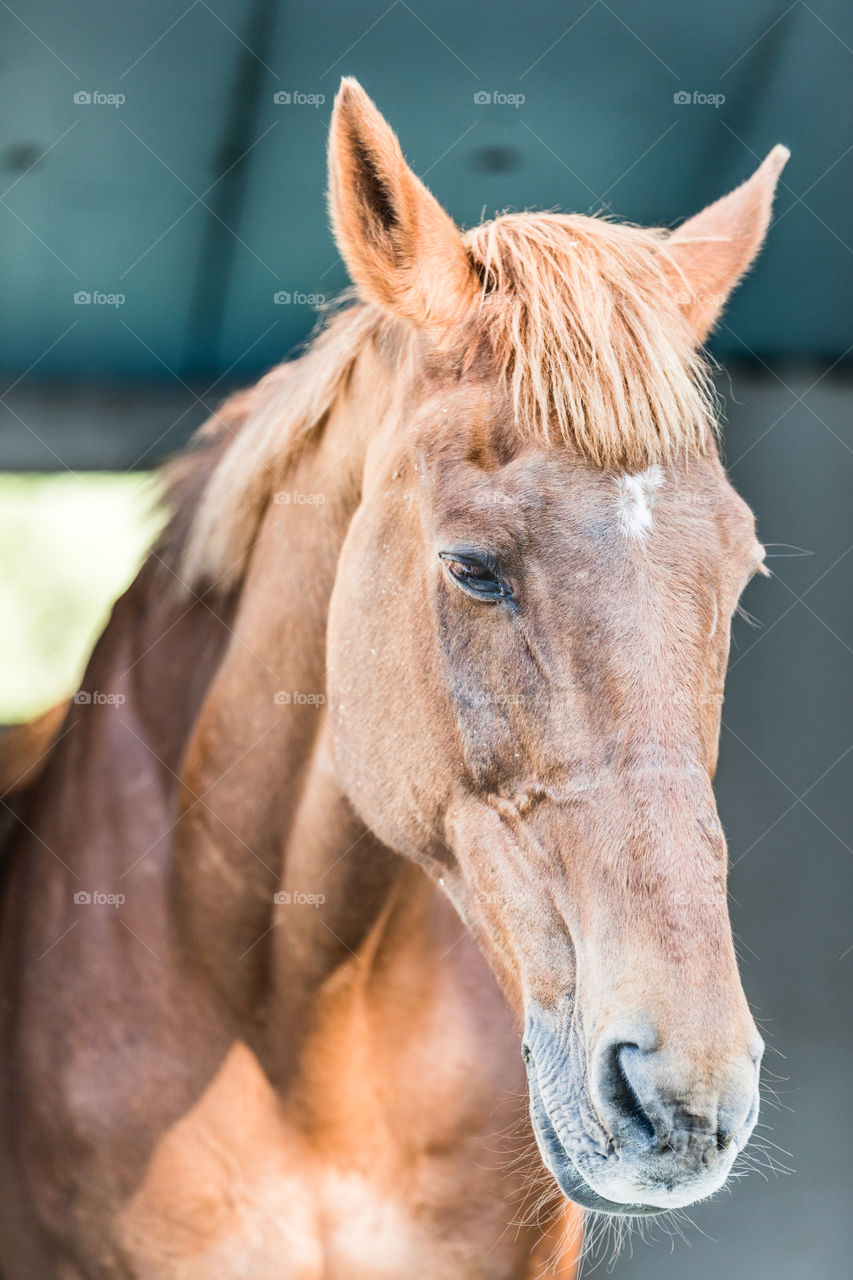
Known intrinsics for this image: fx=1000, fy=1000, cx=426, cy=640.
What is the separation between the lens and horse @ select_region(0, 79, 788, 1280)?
0.94m

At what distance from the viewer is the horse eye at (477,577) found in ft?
3.30

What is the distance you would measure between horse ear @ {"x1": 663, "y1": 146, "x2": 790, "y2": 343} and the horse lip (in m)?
0.89

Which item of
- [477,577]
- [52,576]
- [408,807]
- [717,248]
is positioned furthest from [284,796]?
[52,576]

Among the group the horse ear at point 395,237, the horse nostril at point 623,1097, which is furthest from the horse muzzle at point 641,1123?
the horse ear at point 395,237

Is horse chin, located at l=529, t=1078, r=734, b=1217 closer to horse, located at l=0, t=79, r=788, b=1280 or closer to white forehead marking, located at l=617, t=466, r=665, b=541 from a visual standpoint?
horse, located at l=0, t=79, r=788, b=1280

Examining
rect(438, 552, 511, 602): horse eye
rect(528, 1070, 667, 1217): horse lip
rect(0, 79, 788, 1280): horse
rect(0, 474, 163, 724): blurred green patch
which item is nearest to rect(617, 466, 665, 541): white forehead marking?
rect(0, 79, 788, 1280): horse

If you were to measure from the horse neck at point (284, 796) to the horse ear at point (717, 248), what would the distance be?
1.34 feet

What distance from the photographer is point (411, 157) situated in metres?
2.24

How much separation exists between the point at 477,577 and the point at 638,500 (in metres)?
0.18

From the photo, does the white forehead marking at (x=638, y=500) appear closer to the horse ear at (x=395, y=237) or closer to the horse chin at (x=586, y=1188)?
the horse ear at (x=395, y=237)

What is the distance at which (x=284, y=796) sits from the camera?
1.40 meters

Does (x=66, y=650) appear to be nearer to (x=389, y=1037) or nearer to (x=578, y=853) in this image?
(x=389, y=1037)

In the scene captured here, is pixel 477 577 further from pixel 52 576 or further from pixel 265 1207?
pixel 52 576

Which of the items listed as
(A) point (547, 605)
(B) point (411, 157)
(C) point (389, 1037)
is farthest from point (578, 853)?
(B) point (411, 157)
